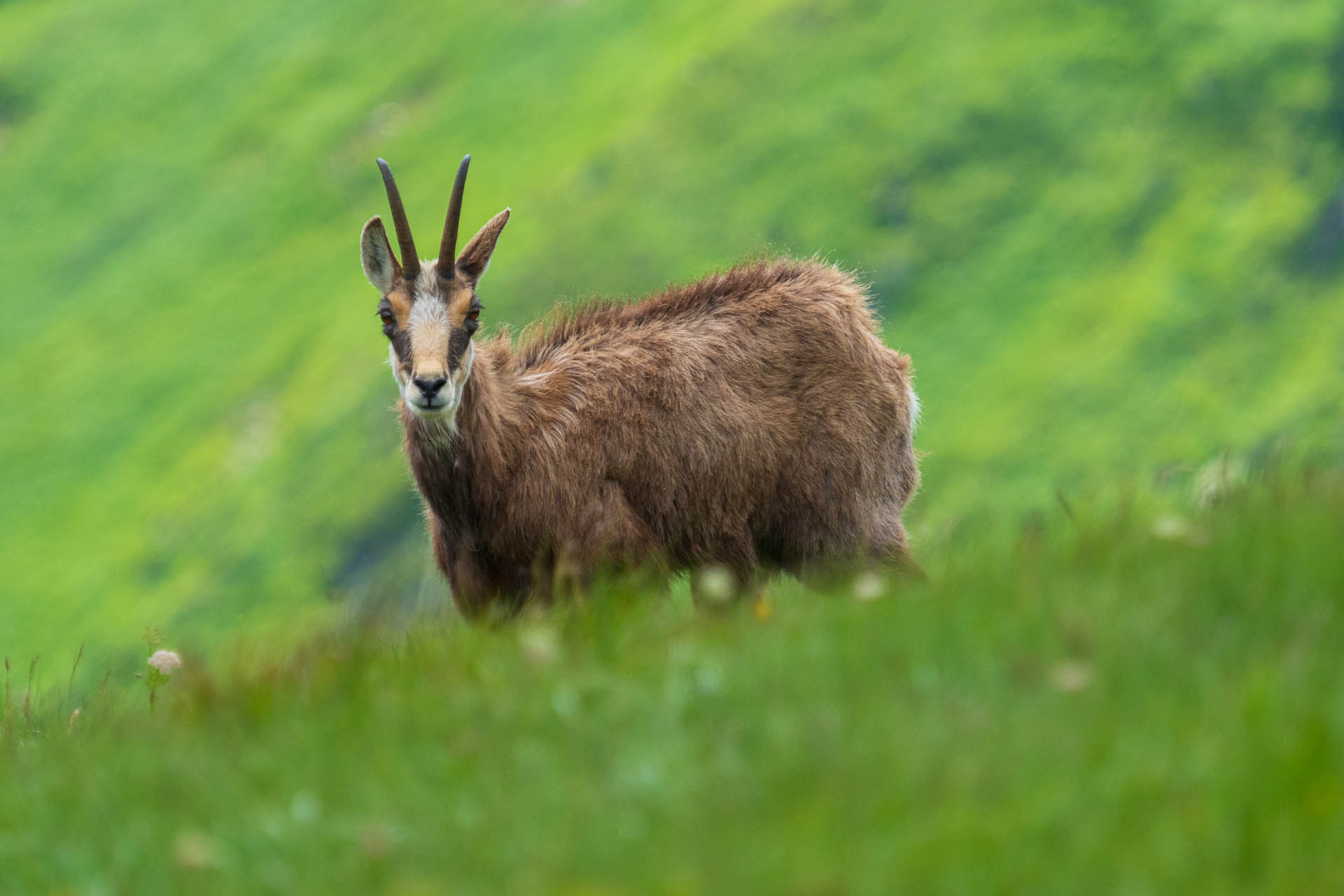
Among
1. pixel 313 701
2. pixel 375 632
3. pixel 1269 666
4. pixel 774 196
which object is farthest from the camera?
pixel 774 196

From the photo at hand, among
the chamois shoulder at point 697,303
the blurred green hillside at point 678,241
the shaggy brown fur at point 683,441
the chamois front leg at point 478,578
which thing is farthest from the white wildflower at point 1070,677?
the blurred green hillside at point 678,241

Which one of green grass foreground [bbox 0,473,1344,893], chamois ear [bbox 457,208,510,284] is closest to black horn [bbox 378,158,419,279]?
chamois ear [bbox 457,208,510,284]

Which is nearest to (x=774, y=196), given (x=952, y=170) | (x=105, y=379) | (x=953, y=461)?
(x=952, y=170)

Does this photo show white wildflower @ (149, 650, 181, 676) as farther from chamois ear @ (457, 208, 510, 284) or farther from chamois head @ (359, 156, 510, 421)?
chamois ear @ (457, 208, 510, 284)

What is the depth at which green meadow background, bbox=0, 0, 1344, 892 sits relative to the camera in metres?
4.14

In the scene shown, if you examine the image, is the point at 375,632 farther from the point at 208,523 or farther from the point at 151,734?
the point at 208,523

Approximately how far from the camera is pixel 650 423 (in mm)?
10922

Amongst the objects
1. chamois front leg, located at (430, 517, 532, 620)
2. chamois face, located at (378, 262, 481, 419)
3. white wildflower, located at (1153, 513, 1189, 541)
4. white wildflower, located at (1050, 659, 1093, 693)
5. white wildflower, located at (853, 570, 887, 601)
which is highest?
chamois face, located at (378, 262, 481, 419)

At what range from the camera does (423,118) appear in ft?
431

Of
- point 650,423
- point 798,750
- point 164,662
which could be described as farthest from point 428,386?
point 798,750

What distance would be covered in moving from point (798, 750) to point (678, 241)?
101707 mm

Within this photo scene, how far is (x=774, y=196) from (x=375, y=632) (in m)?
104

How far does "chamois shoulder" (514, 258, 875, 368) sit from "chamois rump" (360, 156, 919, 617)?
0.02 m

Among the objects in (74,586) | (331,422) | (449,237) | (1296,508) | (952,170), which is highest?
(952,170)
